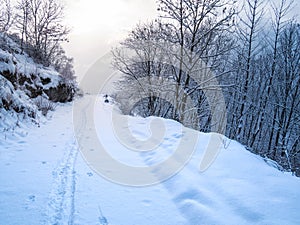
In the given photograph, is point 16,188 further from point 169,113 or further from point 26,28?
point 26,28

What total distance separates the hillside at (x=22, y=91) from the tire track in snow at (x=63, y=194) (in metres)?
2.68

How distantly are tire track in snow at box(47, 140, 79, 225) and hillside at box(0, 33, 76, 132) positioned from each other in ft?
8.80

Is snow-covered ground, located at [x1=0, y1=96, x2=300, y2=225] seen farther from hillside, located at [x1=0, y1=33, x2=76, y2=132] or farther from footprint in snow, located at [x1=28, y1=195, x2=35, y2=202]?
hillside, located at [x1=0, y1=33, x2=76, y2=132]

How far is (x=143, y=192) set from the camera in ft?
11.5

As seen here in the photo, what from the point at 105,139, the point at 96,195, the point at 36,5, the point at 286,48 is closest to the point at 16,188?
the point at 96,195

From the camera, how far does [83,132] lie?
755cm

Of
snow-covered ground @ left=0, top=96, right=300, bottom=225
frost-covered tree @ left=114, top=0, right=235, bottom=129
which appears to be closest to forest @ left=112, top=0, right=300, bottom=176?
frost-covered tree @ left=114, top=0, right=235, bottom=129

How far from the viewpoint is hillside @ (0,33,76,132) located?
6609 millimetres

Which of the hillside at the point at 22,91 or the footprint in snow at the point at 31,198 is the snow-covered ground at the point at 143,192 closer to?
the footprint in snow at the point at 31,198

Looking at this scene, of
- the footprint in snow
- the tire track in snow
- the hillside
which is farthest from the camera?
the hillside

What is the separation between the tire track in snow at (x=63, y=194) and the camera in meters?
2.60

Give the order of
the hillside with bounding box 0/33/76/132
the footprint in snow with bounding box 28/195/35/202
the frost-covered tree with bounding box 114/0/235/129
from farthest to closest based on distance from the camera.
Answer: the frost-covered tree with bounding box 114/0/235/129
the hillside with bounding box 0/33/76/132
the footprint in snow with bounding box 28/195/35/202

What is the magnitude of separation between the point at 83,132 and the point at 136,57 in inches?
370

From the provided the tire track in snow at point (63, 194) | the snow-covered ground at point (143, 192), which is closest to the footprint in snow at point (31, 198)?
the snow-covered ground at point (143, 192)
